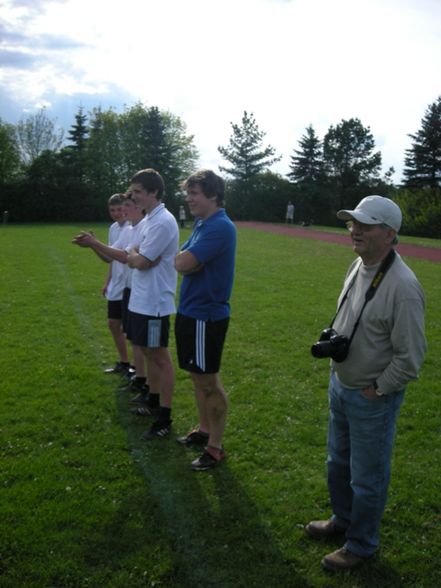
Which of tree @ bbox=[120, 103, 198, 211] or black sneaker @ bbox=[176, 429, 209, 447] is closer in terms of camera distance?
black sneaker @ bbox=[176, 429, 209, 447]

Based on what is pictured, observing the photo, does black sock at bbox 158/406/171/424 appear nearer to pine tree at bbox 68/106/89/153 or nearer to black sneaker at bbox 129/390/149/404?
black sneaker at bbox 129/390/149/404

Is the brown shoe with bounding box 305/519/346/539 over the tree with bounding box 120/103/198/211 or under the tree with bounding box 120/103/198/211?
under

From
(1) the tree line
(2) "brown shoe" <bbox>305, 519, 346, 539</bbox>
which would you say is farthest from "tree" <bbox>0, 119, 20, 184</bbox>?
(2) "brown shoe" <bbox>305, 519, 346, 539</bbox>

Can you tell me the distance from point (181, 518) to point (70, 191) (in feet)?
149

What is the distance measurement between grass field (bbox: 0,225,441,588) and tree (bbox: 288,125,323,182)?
52.9 metres

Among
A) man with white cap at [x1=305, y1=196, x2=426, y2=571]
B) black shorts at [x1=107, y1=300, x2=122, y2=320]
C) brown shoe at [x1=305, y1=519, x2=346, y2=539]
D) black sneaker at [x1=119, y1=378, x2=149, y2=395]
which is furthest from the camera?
black shorts at [x1=107, y1=300, x2=122, y2=320]

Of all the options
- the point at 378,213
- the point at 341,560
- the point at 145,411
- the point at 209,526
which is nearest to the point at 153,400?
the point at 145,411

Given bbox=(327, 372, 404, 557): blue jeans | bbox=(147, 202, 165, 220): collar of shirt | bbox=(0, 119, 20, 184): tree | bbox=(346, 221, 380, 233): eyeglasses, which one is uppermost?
bbox=(0, 119, 20, 184): tree

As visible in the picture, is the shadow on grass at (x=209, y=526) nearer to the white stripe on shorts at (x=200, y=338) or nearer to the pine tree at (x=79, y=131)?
the white stripe on shorts at (x=200, y=338)

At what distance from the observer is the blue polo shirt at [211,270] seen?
156 inches

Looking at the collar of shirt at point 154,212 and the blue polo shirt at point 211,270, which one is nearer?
the blue polo shirt at point 211,270

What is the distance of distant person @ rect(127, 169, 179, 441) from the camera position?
4.66m

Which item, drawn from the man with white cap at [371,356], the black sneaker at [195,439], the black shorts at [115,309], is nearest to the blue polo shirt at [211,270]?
the man with white cap at [371,356]

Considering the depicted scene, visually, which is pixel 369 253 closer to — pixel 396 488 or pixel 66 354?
pixel 396 488
